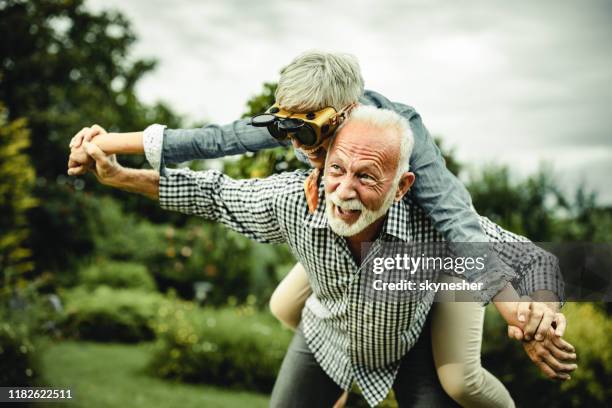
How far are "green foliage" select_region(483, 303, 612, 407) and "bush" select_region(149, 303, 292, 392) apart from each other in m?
2.54

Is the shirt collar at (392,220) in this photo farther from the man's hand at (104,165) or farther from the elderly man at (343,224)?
the man's hand at (104,165)

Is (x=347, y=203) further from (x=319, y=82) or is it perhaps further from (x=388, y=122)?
(x=319, y=82)

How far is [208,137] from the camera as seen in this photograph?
8.15ft

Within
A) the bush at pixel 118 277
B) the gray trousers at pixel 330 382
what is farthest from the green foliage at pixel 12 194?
the gray trousers at pixel 330 382

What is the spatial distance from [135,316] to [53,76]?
8.40 metres

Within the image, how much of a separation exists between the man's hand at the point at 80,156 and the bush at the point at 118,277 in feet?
27.2

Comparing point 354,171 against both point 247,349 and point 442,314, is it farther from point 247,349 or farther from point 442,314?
point 247,349

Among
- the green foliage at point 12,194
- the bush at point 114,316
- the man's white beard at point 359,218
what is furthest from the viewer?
the bush at point 114,316

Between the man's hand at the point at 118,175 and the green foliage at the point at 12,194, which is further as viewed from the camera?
the green foliage at the point at 12,194

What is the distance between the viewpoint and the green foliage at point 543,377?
210 inches

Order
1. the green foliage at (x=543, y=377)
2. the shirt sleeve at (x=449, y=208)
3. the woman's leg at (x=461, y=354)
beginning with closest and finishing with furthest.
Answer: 1. the shirt sleeve at (x=449, y=208)
2. the woman's leg at (x=461, y=354)
3. the green foliage at (x=543, y=377)

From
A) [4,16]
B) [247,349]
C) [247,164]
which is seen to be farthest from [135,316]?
[4,16]

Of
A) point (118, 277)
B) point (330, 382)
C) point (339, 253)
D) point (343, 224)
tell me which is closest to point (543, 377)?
point (330, 382)

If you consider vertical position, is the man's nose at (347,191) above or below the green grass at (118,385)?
above
